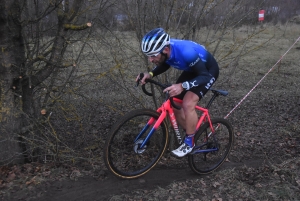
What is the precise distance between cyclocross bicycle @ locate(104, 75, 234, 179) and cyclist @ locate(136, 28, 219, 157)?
170 millimetres

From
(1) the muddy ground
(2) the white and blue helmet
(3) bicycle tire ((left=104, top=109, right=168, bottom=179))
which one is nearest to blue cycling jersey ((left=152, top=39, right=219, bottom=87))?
(2) the white and blue helmet

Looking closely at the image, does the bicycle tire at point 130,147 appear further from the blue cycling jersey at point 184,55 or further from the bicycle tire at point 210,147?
the blue cycling jersey at point 184,55

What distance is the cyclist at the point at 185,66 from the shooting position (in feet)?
13.0

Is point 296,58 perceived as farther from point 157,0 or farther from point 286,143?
point 157,0

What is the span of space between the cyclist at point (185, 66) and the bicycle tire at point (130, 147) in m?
0.34

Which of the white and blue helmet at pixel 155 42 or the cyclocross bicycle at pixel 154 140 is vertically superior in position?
the white and blue helmet at pixel 155 42

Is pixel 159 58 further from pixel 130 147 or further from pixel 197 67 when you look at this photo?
pixel 130 147

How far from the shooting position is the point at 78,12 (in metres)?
5.04

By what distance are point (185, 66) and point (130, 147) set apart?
5.98 feet

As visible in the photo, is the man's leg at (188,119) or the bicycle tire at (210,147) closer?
the man's leg at (188,119)

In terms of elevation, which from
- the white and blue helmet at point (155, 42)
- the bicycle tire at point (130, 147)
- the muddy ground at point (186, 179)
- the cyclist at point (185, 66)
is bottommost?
the muddy ground at point (186, 179)

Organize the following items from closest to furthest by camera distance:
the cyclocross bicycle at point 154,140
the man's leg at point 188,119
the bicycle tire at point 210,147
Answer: the cyclocross bicycle at point 154,140
the man's leg at point 188,119
the bicycle tire at point 210,147

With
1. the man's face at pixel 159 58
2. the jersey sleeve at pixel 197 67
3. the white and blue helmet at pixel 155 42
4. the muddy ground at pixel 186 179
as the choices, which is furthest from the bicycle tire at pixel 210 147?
the white and blue helmet at pixel 155 42

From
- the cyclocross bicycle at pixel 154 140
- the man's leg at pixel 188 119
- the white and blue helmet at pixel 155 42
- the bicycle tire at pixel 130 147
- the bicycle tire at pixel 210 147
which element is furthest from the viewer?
the bicycle tire at pixel 210 147
